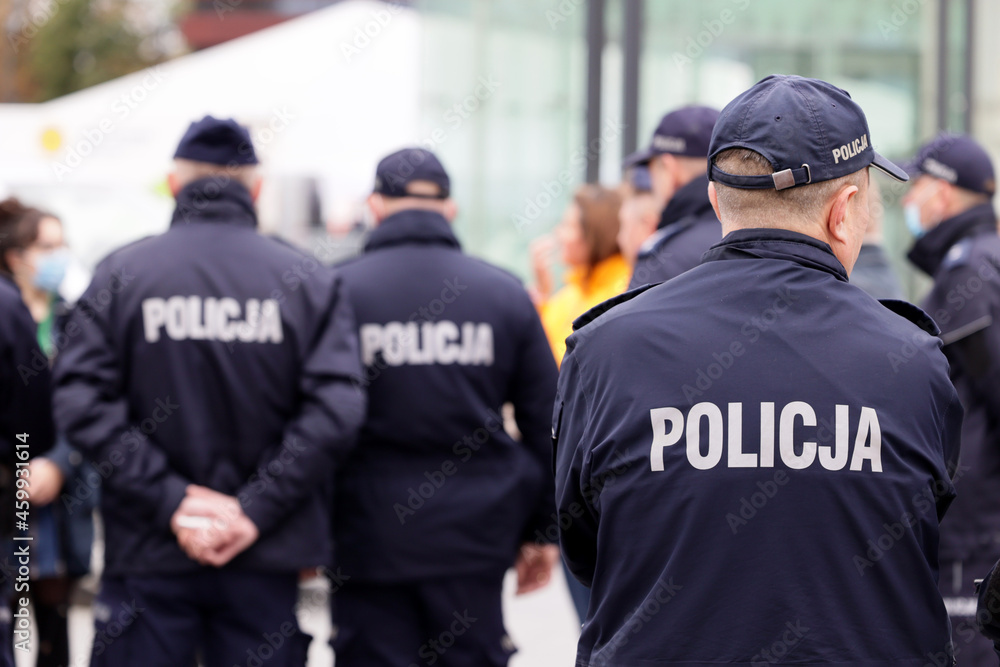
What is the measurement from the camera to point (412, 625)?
3.80 m

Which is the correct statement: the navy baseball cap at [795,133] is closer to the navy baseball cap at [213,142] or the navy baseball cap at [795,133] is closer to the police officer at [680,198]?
the police officer at [680,198]

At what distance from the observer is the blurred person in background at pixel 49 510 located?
4383mm

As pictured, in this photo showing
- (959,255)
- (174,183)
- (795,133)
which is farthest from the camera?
(959,255)

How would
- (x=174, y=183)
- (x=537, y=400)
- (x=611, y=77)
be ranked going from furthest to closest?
(x=611, y=77) < (x=537, y=400) < (x=174, y=183)

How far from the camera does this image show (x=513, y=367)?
156 inches

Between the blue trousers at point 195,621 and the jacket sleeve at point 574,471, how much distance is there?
59.0 inches

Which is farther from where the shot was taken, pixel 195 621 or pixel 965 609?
pixel 965 609

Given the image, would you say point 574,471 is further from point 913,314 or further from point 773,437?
point 913,314

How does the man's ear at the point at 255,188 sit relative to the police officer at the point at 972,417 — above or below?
above

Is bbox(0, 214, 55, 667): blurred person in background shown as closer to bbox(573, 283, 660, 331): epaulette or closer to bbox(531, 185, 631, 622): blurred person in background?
bbox(531, 185, 631, 622): blurred person in background

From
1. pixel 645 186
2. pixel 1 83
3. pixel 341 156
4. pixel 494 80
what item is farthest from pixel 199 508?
pixel 1 83
